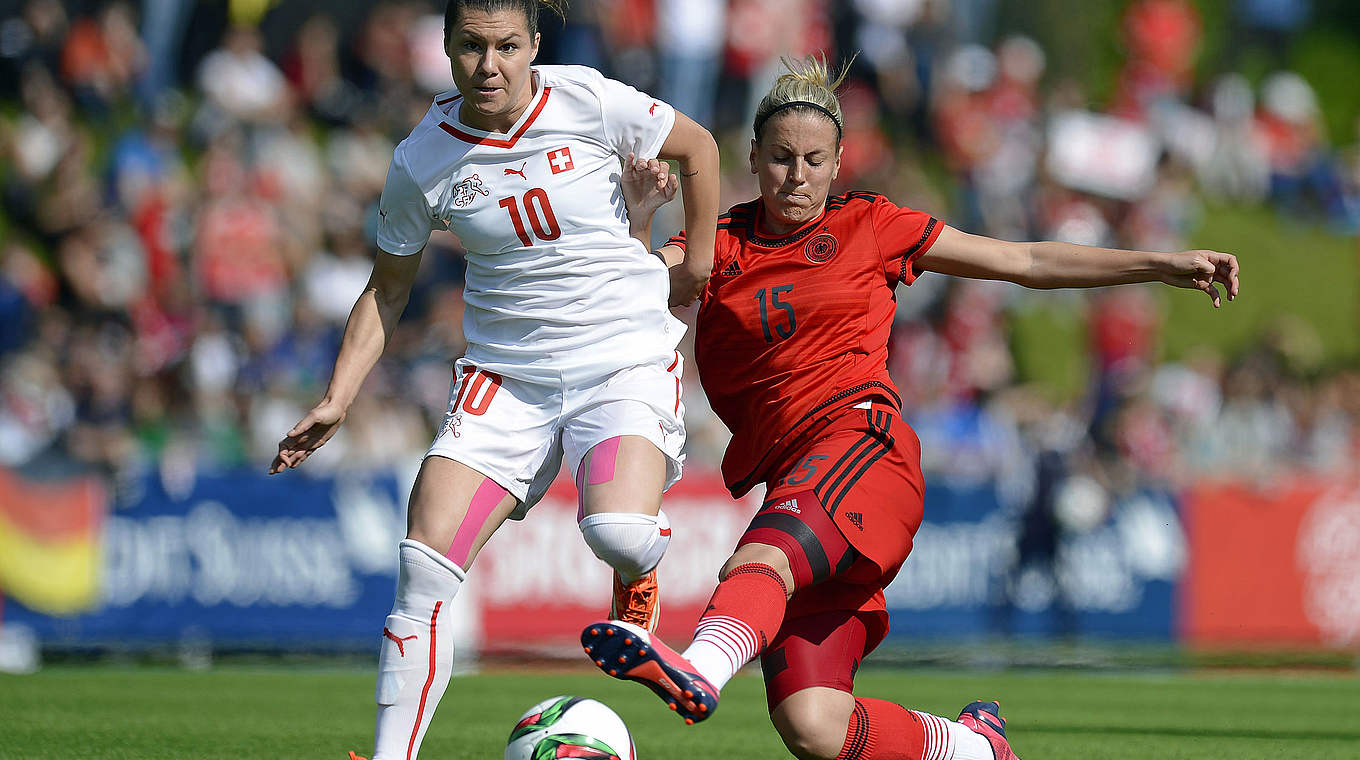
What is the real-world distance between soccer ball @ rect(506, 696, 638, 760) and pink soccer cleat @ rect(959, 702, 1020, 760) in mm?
1307

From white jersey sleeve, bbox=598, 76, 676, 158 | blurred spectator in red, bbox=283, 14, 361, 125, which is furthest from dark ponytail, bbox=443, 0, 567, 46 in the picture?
blurred spectator in red, bbox=283, 14, 361, 125

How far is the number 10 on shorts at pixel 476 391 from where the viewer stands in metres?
5.06

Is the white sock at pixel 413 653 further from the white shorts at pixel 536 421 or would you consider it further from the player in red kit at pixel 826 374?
the player in red kit at pixel 826 374

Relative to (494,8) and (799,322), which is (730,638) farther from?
(494,8)

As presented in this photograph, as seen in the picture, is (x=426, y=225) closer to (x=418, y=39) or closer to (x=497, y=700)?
(x=497, y=700)

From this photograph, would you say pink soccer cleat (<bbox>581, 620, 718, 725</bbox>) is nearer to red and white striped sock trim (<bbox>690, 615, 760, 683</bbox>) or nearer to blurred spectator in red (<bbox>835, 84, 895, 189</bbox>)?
red and white striped sock trim (<bbox>690, 615, 760, 683</bbox>)

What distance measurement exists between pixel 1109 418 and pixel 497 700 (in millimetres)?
6283

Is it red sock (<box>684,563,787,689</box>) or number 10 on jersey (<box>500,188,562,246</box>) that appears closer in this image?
red sock (<box>684,563,787,689</box>)

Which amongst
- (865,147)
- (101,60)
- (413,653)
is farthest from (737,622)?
(101,60)

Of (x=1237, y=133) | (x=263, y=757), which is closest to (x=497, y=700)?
(x=263, y=757)

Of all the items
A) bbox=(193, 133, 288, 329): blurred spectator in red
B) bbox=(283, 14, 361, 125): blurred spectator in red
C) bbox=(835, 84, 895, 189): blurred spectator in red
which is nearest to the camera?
bbox=(193, 133, 288, 329): blurred spectator in red

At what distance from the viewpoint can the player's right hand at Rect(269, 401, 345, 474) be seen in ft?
16.2

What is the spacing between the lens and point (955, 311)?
48.3 ft

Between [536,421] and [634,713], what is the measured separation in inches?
164
